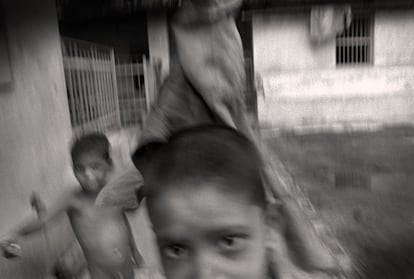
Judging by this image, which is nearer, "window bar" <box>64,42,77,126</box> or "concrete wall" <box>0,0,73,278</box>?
"concrete wall" <box>0,0,73,278</box>

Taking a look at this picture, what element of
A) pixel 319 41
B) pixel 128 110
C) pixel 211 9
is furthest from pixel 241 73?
pixel 319 41

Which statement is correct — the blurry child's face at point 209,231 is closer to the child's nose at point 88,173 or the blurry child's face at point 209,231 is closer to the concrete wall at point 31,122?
the child's nose at point 88,173

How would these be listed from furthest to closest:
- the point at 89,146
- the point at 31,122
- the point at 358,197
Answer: the point at 358,197 → the point at 31,122 → the point at 89,146

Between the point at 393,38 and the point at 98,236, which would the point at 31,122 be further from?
the point at 393,38

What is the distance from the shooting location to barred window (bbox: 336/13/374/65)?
6.55 metres

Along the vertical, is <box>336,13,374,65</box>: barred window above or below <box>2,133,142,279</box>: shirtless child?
above

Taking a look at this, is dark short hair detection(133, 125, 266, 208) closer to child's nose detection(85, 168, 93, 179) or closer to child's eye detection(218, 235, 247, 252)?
child's eye detection(218, 235, 247, 252)

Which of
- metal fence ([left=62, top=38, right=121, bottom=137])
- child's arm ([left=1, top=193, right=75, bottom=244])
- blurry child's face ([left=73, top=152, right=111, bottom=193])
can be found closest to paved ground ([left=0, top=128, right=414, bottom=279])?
blurry child's face ([left=73, top=152, right=111, bottom=193])

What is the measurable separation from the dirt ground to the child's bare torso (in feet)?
4.00

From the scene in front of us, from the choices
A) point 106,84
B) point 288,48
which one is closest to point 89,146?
point 106,84

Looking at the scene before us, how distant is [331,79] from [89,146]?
19.6 feet

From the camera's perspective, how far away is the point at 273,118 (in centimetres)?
627

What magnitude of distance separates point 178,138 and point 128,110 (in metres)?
3.07

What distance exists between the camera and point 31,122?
2.22 m
